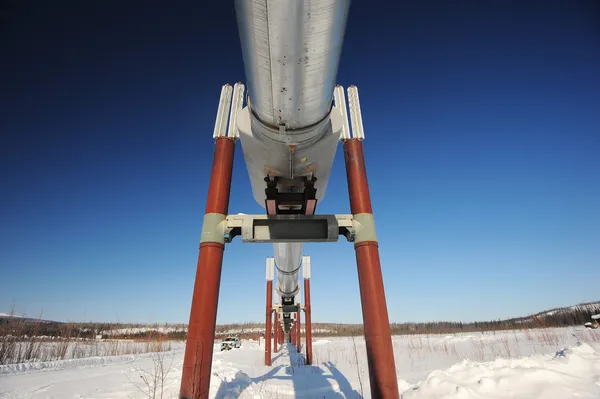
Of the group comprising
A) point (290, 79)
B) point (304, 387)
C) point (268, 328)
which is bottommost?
point (304, 387)

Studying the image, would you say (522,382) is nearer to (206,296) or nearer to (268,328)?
(206,296)

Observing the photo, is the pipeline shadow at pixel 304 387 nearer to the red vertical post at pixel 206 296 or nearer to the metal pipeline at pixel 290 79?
the red vertical post at pixel 206 296

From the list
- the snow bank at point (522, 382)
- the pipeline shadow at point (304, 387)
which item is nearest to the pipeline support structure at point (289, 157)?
the snow bank at point (522, 382)

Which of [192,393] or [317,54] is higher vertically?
[317,54]

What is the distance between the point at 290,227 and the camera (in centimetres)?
400

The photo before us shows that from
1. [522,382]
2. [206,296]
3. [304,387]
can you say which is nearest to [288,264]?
[304,387]

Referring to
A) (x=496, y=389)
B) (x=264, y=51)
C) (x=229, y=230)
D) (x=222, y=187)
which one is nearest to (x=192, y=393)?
(x=229, y=230)

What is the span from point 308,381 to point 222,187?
6074 mm

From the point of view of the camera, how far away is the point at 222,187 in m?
4.22

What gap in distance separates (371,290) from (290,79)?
2707 millimetres

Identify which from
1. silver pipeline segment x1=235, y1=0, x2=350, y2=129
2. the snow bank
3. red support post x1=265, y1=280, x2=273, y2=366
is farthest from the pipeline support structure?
red support post x1=265, y1=280, x2=273, y2=366

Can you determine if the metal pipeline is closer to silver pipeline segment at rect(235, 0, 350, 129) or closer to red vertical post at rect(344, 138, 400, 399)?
silver pipeline segment at rect(235, 0, 350, 129)

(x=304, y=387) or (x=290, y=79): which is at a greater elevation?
(x=290, y=79)

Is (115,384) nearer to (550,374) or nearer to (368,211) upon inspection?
(368,211)
